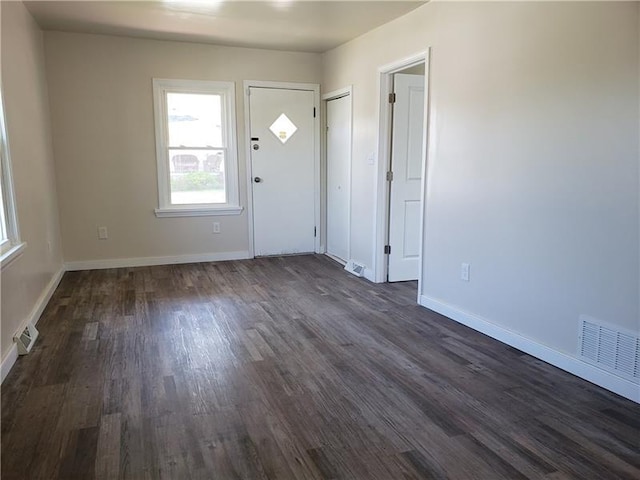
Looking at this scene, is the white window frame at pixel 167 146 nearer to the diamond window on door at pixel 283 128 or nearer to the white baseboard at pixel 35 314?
the diamond window on door at pixel 283 128

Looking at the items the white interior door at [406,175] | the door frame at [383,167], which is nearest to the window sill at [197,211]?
the door frame at [383,167]

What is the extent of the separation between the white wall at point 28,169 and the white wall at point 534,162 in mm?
2982

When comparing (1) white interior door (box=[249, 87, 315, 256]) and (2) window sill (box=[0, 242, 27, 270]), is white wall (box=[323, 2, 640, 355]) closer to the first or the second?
(1) white interior door (box=[249, 87, 315, 256])

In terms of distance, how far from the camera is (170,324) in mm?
3529

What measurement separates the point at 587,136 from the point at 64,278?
4783 millimetres

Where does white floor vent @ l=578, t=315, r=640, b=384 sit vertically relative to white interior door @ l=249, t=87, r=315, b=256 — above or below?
below

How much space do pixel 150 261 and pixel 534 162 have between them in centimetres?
427

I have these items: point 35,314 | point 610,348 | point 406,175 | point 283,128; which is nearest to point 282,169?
point 283,128

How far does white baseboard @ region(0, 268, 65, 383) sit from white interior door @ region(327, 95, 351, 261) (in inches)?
118

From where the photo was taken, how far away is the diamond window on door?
573cm

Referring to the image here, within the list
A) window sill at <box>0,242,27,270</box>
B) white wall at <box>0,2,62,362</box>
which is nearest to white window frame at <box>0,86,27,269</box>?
window sill at <box>0,242,27,270</box>

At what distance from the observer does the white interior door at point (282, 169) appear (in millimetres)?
5680

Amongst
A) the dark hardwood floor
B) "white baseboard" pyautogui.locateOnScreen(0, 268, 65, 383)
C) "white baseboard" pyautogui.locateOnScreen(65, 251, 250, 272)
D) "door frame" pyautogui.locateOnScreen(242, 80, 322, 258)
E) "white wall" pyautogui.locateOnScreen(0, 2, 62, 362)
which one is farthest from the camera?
"door frame" pyautogui.locateOnScreen(242, 80, 322, 258)

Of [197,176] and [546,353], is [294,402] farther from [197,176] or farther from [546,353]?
[197,176]
